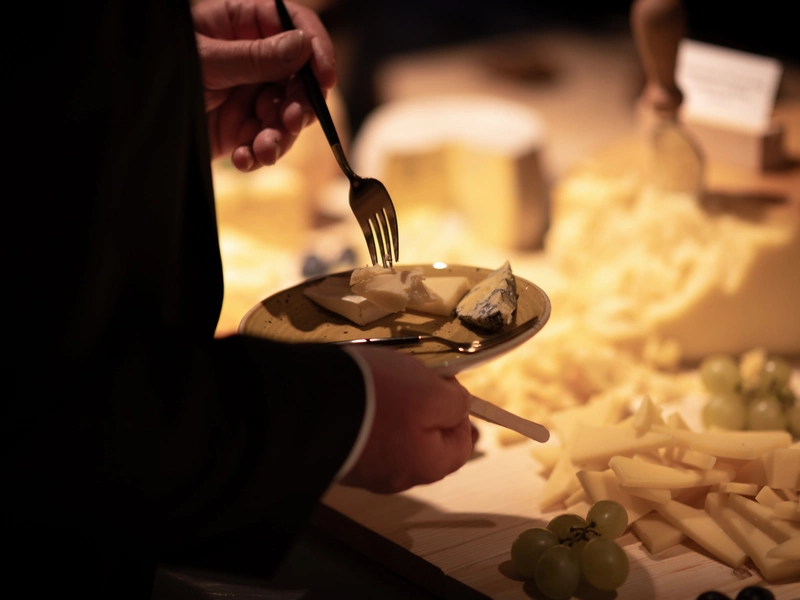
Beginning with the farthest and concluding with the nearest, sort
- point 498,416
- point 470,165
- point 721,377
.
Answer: point 470,165, point 721,377, point 498,416

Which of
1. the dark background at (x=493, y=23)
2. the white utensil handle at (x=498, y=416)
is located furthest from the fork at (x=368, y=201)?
the dark background at (x=493, y=23)

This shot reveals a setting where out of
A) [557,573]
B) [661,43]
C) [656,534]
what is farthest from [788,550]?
[661,43]

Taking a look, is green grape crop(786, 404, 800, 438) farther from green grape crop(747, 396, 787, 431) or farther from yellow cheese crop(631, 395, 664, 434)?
yellow cheese crop(631, 395, 664, 434)

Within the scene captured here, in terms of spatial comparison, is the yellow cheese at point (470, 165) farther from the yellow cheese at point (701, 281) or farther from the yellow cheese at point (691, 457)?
the yellow cheese at point (691, 457)

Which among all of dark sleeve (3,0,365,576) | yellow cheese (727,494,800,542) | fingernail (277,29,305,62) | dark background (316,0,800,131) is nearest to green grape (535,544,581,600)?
yellow cheese (727,494,800,542)

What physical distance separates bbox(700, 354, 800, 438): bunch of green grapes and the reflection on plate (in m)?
0.46

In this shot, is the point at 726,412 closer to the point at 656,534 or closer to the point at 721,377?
the point at 721,377

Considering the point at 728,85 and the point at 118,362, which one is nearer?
the point at 118,362

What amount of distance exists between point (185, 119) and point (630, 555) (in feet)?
2.41

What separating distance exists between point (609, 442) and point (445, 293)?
1.04 ft

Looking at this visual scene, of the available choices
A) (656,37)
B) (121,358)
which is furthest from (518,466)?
(656,37)

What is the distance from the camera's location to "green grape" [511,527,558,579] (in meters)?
0.99

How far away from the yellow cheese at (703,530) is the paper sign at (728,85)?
969 mm

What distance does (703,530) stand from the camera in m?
1.02
